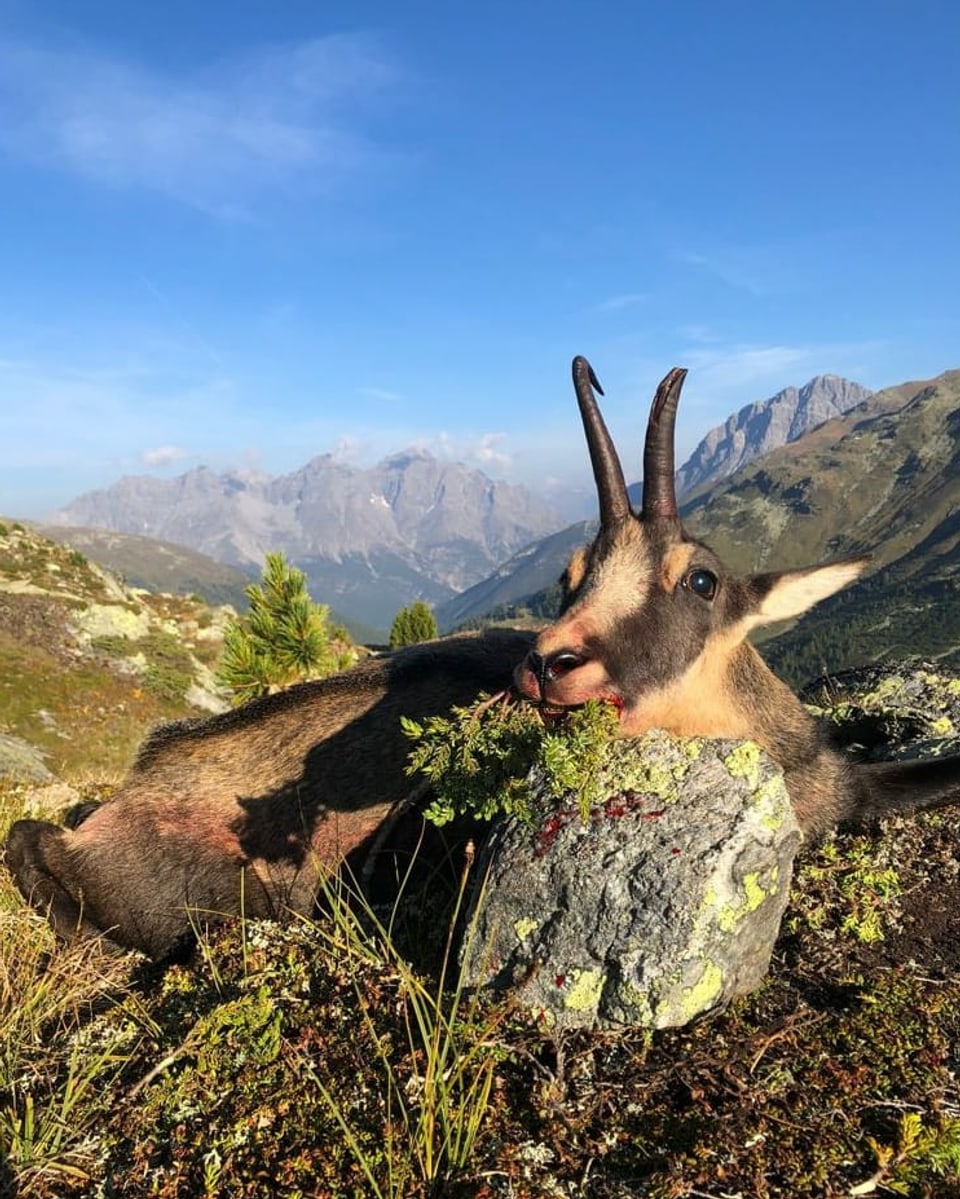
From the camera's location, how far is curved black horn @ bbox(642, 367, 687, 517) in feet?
22.9

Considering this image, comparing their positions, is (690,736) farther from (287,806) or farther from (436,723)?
(287,806)

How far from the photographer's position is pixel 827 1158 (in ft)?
11.6

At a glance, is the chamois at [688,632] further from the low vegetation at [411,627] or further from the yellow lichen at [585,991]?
the low vegetation at [411,627]

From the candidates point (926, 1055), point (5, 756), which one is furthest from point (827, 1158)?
point (5, 756)

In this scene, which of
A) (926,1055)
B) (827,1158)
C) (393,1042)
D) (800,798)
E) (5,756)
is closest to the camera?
(827,1158)

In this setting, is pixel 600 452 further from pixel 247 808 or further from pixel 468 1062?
pixel 468 1062

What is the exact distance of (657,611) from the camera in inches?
256

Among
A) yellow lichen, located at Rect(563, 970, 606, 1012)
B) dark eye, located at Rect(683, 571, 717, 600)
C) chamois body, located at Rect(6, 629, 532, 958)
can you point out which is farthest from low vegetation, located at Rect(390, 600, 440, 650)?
yellow lichen, located at Rect(563, 970, 606, 1012)

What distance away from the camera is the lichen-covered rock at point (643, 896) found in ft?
15.0

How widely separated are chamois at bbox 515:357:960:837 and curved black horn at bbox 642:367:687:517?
1cm

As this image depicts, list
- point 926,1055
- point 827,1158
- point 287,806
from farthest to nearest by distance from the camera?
1. point 287,806
2. point 926,1055
3. point 827,1158

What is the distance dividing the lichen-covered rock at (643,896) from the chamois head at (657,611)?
2.74ft

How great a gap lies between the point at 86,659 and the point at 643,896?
1446 inches

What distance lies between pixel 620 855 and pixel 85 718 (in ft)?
99.3
